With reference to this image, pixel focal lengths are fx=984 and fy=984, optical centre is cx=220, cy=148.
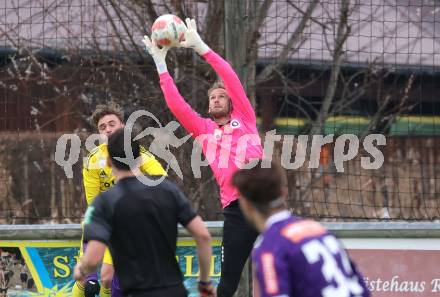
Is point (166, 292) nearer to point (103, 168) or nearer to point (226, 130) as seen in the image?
point (226, 130)

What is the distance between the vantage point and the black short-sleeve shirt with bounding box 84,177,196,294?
514cm

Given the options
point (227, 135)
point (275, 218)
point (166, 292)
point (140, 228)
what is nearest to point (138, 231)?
point (140, 228)

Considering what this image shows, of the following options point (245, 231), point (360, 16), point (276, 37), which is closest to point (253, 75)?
point (276, 37)

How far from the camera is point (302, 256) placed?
4242 millimetres

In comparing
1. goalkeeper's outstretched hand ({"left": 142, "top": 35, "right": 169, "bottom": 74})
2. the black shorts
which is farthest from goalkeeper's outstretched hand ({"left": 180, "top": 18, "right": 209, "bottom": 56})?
the black shorts

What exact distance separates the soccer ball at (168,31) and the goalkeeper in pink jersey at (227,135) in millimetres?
59

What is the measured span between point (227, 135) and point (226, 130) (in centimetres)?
4

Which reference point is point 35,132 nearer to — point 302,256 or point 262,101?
point 262,101

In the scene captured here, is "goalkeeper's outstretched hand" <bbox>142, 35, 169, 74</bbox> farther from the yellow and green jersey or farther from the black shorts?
the black shorts

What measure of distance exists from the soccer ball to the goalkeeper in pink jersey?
59 mm

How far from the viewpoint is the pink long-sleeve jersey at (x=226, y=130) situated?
7.08 metres

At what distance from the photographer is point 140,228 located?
5145 millimetres

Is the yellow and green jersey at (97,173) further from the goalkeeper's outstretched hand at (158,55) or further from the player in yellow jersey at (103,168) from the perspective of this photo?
the goalkeeper's outstretched hand at (158,55)

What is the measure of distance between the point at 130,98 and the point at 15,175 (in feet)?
6.47
